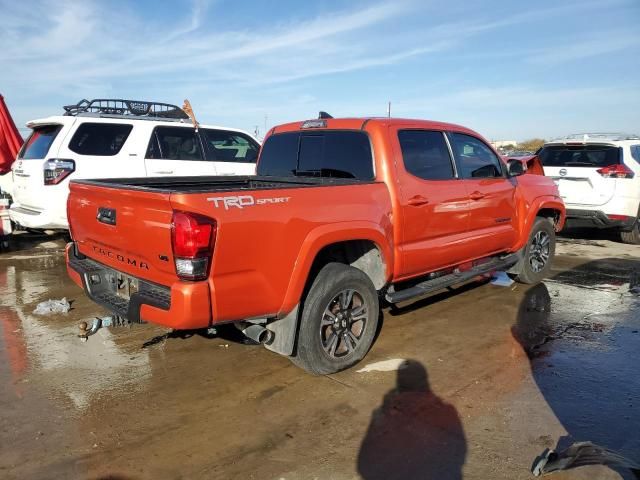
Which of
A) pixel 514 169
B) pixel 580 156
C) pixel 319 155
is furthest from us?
pixel 580 156

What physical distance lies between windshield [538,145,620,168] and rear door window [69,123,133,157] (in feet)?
24.5

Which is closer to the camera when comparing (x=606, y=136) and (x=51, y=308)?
(x=51, y=308)

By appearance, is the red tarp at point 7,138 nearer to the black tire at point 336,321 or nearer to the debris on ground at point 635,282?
the black tire at point 336,321

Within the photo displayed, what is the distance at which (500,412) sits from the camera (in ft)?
10.9

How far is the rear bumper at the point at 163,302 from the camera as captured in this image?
9.47 feet

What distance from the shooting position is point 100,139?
7.19 meters

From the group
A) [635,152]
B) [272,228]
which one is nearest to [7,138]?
[272,228]

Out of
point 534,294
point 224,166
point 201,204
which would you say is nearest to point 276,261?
point 201,204

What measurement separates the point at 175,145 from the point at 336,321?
5249 millimetres

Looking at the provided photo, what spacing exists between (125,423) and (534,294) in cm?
485

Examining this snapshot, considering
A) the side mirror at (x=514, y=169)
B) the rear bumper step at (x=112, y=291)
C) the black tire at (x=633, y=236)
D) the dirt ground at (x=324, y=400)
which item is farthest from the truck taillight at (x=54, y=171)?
the black tire at (x=633, y=236)

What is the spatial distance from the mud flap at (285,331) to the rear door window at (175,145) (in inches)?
198

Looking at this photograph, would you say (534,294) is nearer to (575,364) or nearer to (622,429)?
(575,364)

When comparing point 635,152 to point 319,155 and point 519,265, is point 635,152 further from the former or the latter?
point 319,155
